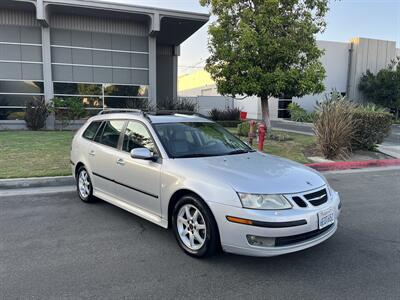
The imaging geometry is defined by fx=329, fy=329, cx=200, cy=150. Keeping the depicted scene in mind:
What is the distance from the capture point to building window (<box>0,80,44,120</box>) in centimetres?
1714

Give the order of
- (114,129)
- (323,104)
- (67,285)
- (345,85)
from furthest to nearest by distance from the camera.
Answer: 1. (345,85)
2. (323,104)
3. (114,129)
4. (67,285)

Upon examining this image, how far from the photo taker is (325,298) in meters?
2.92

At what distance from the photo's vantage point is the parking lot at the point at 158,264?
3033 millimetres

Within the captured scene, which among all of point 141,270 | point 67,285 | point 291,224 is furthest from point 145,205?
point 291,224

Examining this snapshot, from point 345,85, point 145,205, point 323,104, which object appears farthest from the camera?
point 345,85

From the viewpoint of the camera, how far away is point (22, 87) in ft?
56.8

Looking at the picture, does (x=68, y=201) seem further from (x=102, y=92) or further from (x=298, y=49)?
(x=102, y=92)

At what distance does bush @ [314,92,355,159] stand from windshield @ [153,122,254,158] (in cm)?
591

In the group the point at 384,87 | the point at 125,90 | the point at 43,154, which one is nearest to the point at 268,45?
the point at 43,154

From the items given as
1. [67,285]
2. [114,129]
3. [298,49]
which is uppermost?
[298,49]

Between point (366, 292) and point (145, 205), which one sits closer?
point (366, 292)

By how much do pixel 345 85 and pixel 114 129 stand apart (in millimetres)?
30745

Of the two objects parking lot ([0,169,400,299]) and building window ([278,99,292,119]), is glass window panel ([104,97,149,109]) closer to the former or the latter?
parking lot ([0,169,400,299])

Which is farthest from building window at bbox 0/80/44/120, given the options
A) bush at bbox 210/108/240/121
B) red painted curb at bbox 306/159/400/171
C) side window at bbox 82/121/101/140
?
red painted curb at bbox 306/159/400/171
